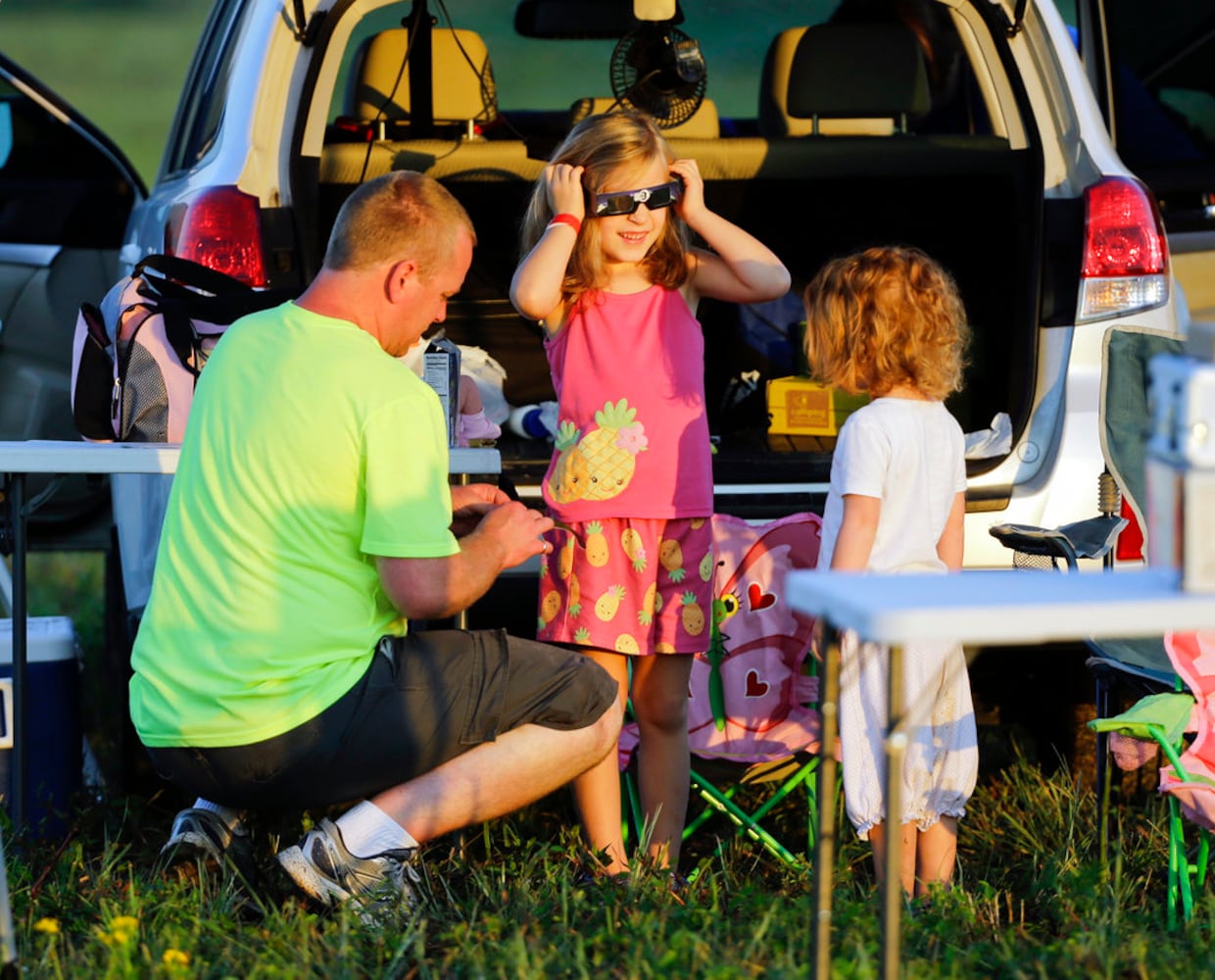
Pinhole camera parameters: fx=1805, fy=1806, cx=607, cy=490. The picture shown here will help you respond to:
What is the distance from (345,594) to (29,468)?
2.28ft

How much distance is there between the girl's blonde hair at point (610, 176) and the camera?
3.36 metres

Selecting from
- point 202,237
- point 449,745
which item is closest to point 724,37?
point 202,237

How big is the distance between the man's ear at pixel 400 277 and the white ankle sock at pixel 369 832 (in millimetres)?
848

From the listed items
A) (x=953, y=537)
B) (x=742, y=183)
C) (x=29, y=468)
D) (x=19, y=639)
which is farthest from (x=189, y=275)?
(x=742, y=183)

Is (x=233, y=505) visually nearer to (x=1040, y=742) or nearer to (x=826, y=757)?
(x=826, y=757)

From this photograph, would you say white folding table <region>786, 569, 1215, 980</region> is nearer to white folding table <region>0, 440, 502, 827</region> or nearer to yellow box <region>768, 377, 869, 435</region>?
white folding table <region>0, 440, 502, 827</region>

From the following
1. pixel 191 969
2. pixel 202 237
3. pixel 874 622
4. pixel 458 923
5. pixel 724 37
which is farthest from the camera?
pixel 724 37

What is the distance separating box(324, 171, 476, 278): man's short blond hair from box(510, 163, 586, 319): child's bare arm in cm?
28

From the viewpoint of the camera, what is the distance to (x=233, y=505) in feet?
9.51

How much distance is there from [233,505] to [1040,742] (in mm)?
2212

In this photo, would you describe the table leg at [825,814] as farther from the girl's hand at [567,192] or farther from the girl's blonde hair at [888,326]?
the girl's hand at [567,192]

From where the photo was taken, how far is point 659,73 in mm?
4848

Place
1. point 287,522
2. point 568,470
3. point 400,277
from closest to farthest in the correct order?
point 287,522, point 400,277, point 568,470

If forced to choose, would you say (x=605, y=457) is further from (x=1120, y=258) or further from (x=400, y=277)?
(x=1120, y=258)
